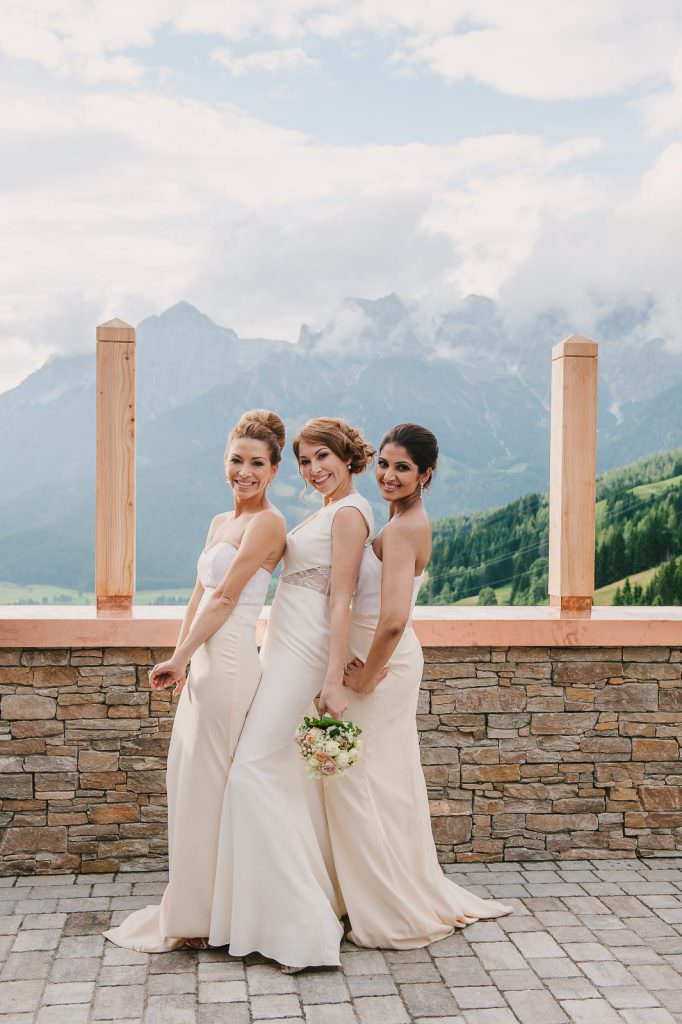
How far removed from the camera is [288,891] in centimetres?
376

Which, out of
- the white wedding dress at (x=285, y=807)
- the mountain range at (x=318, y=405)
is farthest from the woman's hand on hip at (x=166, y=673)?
the mountain range at (x=318, y=405)

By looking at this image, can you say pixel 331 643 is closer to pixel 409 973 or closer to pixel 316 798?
pixel 316 798

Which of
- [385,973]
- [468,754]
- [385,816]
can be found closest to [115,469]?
[385,816]

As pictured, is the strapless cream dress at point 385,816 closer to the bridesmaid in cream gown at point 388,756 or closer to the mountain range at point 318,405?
the bridesmaid in cream gown at point 388,756

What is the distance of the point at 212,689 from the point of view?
3.89 m

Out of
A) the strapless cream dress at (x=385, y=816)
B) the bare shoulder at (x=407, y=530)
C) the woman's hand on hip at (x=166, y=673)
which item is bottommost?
the strapless cream dress at (x=385, y=816)

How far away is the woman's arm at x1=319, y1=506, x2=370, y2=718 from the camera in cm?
380

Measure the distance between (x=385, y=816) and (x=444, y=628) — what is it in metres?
1.10

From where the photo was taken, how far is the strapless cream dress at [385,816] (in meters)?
4.02

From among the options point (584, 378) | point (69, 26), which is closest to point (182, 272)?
point (69, 26)

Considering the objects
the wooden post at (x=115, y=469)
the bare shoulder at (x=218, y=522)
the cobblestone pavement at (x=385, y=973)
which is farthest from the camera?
the wooden post at (x=115, y=469)

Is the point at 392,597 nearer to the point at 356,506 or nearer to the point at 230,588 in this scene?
the point at 356,506

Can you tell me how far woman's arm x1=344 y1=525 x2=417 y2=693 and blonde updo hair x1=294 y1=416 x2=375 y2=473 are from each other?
0.34 metres

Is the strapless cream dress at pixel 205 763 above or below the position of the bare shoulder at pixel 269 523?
below
